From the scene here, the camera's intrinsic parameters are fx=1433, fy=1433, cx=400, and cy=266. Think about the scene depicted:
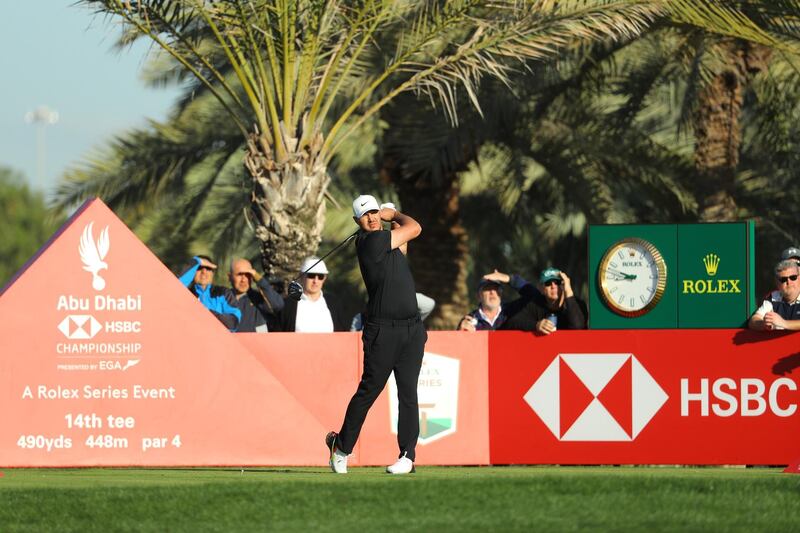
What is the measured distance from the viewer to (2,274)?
245 feet

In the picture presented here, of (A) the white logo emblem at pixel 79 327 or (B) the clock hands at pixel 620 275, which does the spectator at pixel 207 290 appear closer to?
(A) the white logo emblem at pixel 79 327

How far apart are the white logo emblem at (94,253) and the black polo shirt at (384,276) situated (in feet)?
9.91

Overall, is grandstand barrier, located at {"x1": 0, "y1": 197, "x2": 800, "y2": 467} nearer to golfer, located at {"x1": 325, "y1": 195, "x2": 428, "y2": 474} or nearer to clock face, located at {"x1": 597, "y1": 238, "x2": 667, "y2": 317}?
clock face, located at {"x1": 597, "y1": 238, "x2": 667, "y2": 317}

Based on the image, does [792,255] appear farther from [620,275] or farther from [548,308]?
[548,308]

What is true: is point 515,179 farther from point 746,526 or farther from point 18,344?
point 746,526

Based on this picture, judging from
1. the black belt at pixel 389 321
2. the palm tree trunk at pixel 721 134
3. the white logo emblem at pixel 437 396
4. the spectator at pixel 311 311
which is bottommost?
the white logo emblem at pixel 437 396

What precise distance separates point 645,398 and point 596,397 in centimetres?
39

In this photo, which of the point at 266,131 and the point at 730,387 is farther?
the point at 266,131

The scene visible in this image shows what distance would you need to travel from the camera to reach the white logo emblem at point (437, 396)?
39.3ft

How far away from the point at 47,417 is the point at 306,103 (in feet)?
18.4

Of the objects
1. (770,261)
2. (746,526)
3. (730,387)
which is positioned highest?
(770,261)

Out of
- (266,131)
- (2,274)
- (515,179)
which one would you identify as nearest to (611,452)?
(266,131)

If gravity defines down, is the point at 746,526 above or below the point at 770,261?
below

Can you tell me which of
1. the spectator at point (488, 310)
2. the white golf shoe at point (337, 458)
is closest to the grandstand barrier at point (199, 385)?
the spectator at point (488, 310)
